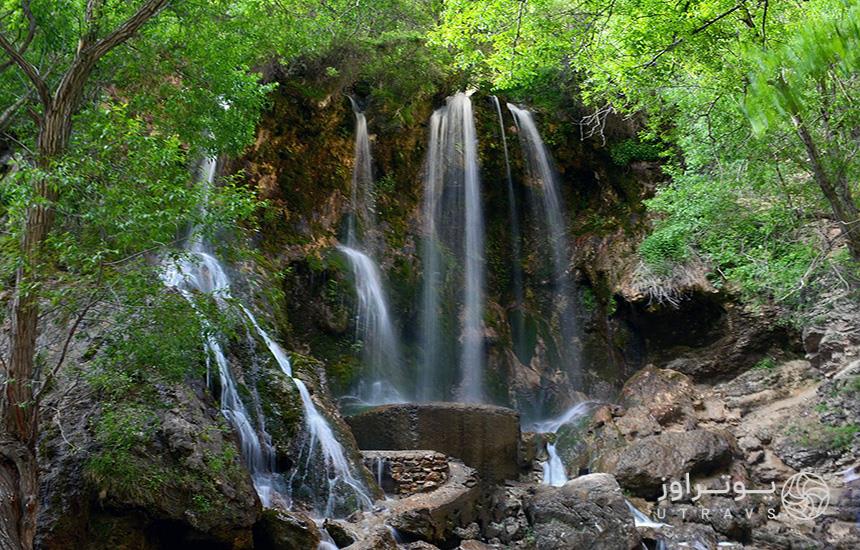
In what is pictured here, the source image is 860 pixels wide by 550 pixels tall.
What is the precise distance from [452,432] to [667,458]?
405 cm

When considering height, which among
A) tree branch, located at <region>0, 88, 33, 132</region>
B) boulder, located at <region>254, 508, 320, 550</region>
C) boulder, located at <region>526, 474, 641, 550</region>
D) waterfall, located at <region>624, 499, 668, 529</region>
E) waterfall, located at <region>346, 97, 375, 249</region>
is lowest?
waterfall, located at <region>624, 499, 668, 529</region>

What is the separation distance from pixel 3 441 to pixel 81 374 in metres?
0.81

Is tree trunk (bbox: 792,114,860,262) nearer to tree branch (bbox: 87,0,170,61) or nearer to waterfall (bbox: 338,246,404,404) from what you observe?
tree branch (bbox: 87,0,170,61)

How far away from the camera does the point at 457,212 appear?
59.5 feet

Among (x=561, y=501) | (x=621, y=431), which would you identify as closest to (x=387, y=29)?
(x=621, y=431)

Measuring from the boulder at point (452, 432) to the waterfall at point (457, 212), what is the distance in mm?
4680

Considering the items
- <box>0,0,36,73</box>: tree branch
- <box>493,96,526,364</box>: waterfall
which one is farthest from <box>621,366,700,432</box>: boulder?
<box>0,0,36,73</box>: tree branch

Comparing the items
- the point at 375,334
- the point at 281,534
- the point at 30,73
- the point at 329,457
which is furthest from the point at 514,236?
the point at 30,73

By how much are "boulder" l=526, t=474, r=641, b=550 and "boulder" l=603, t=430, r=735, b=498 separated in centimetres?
188

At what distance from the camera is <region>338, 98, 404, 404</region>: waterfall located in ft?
46.1

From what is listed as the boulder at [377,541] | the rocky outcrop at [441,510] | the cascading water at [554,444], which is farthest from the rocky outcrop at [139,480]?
the cascading water at [554,444]

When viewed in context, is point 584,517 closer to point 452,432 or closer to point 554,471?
point 452,432

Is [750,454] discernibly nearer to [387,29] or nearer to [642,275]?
[642,275]

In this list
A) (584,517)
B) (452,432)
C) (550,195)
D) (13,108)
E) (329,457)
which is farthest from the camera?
(550,195)
